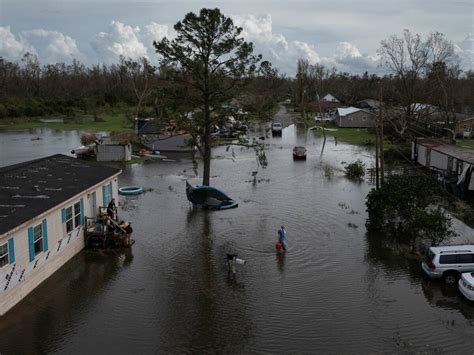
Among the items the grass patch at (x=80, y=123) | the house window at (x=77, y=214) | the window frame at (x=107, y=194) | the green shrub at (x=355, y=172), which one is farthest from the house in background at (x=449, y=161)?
the grass patch at (x=80, y=123)

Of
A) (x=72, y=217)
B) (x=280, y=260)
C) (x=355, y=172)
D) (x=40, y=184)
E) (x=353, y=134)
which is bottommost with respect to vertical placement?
(x=280, y=260)

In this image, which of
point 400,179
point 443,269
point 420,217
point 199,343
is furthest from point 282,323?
point 400,179

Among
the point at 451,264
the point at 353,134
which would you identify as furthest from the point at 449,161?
the point at 353,134

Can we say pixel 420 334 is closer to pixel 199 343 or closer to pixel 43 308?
pixel 199 343

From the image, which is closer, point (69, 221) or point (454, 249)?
point (454, 249)

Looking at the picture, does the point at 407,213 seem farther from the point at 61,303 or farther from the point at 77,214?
the point at 61,303
